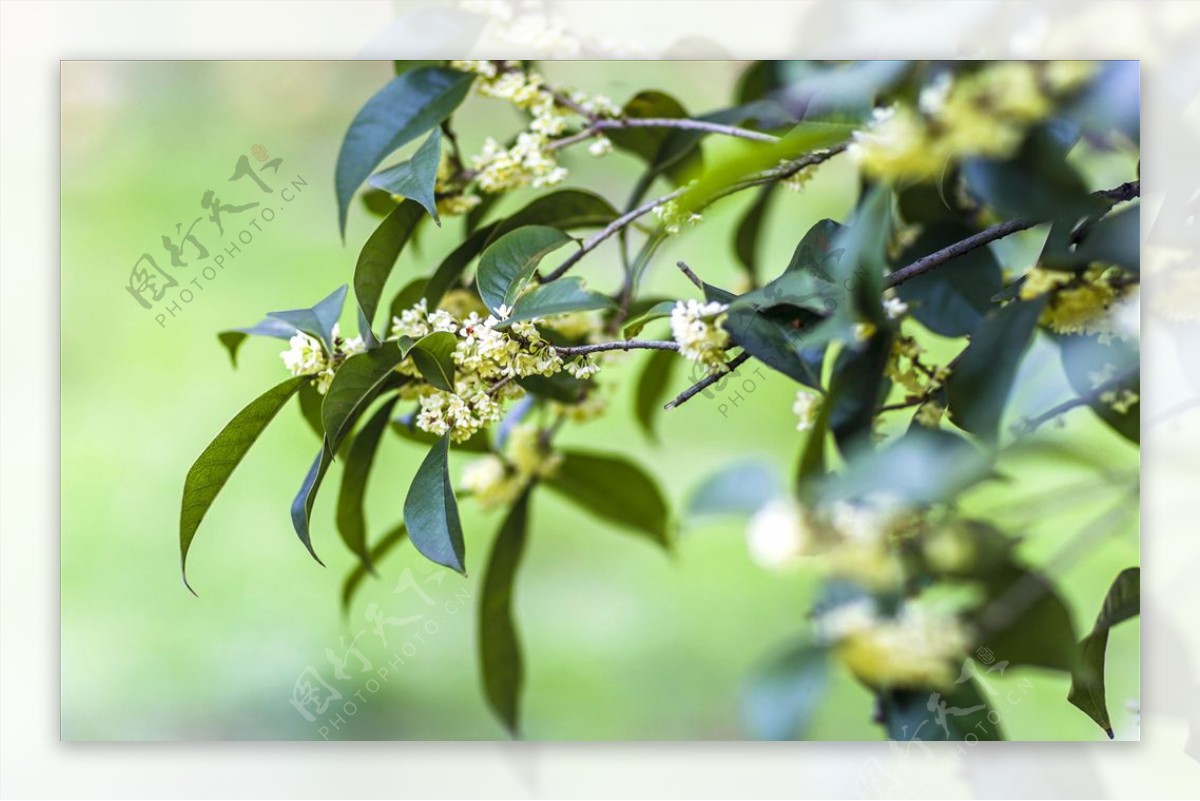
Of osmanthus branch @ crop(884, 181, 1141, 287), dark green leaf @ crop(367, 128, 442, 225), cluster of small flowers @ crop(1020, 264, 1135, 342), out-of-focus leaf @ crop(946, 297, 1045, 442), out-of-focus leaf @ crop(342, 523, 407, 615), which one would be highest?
dark green leaf @ crop(367, 128, 442, 225)

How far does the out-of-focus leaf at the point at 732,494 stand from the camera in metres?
0.83

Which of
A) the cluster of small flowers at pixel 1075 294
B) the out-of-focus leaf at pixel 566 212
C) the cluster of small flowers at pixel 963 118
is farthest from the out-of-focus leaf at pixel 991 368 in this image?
the out-of-focus leaf at pixel 566 212

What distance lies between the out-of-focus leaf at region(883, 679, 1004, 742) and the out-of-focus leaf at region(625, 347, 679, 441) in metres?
0.37

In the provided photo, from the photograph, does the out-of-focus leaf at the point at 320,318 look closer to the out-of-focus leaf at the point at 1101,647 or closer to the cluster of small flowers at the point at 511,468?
the cluster of small flowers at the point at 511,468

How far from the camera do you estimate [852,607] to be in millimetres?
829

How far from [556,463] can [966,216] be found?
46 centimetres

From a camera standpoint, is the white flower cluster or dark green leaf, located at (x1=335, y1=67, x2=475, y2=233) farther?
dark green leaf, located at (x1=335, y1=67, x2=475, y2=233)

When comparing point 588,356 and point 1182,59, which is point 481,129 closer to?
point 588,356

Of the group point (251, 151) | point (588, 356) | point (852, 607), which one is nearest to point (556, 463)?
point (588, 356)

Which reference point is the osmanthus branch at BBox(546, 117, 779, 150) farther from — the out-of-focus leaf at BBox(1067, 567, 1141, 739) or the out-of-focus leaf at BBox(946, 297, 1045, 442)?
the out-of-focus leaf at BBox(1067, 567, 1141, 739)

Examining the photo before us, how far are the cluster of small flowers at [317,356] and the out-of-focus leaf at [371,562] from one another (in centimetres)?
28

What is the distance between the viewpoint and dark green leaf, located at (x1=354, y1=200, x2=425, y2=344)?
0.89 m

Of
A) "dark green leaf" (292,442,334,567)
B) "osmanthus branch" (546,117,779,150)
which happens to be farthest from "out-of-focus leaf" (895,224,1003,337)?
"dark green leaf" (292,442,334,567)

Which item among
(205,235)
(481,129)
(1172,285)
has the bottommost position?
(1172,285)
